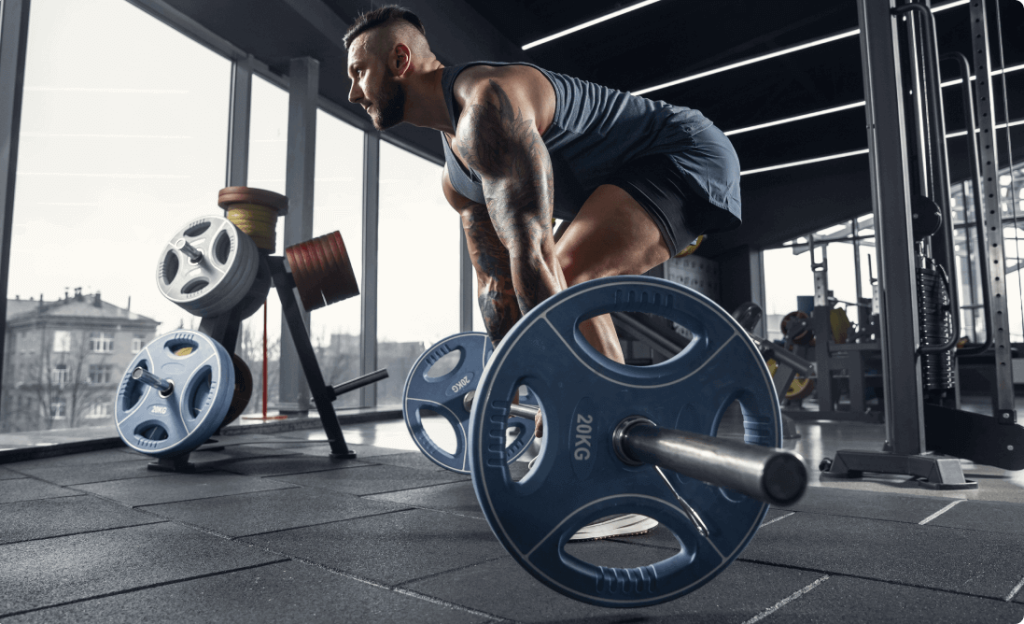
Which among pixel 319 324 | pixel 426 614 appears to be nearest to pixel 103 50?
pixel 319 324

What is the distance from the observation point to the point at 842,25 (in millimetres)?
4945

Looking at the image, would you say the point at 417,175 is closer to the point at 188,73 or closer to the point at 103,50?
the point at 188,73

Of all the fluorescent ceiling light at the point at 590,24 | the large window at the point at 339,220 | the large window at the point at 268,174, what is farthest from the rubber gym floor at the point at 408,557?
the fluorescent ceiling light at the point at 590,24

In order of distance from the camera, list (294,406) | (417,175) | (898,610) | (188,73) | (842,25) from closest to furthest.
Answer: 1. (898,610)
2. (188,73)
3. (294,406)
4. (842,25)
5. (417,175)

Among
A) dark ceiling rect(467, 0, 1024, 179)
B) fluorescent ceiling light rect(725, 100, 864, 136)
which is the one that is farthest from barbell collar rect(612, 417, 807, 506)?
fluorescent ceiling light rect(725, 100, 864, 136)

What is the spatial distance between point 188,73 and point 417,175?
228 cm

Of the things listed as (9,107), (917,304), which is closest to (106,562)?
(917,304)

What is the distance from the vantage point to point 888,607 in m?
0.77

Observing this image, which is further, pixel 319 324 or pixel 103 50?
pixel 319 324

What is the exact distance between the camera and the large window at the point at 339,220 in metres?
4.75

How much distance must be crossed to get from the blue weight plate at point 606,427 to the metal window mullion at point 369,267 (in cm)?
449

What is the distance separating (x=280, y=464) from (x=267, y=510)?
2.81ft

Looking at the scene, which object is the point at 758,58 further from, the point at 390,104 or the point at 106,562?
the point at 106,562

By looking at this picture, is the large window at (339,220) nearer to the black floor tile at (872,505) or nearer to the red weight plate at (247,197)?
the red weight plate at (247,197)
